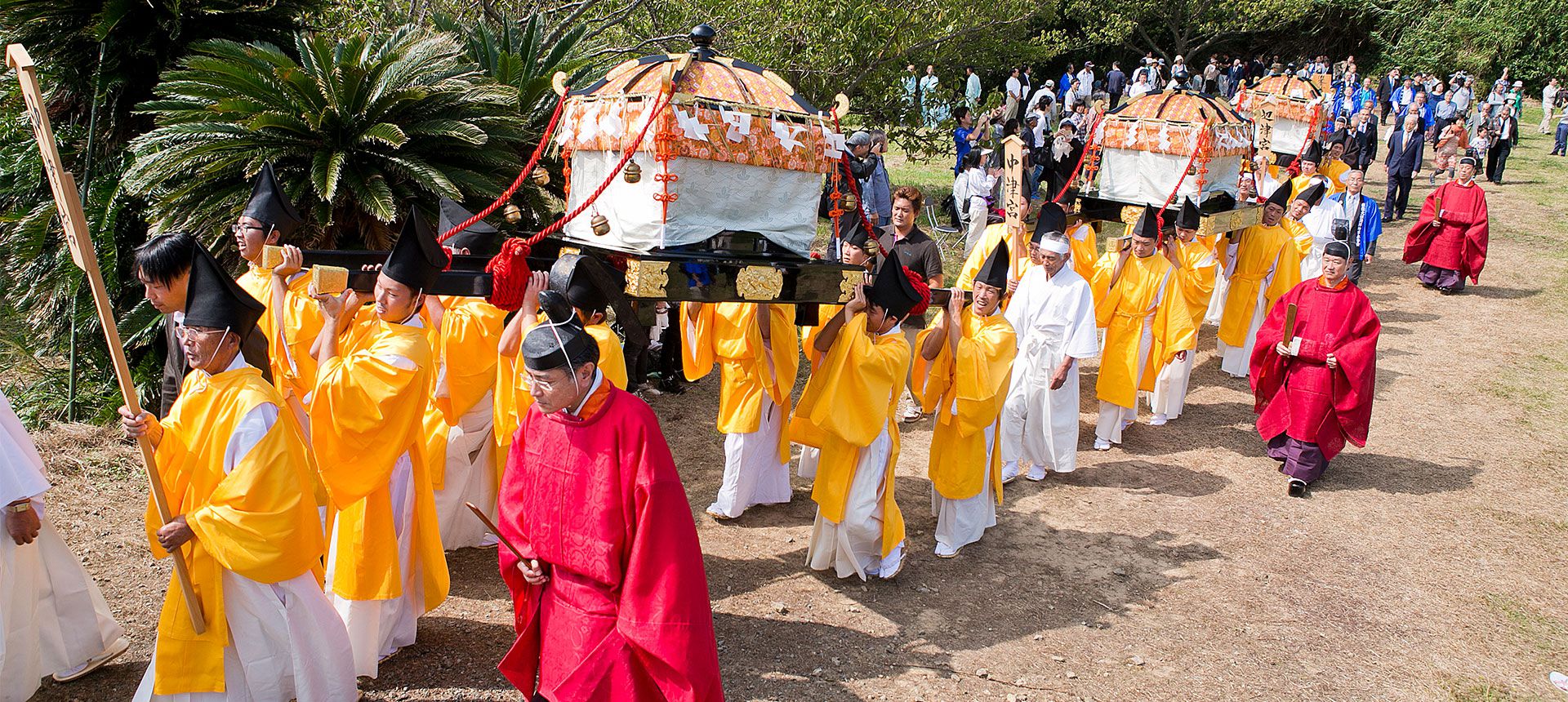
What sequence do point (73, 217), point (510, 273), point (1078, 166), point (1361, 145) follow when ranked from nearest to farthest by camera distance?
point (73, 217) → point (510, 273) → point (1078, 166) → point (1361, 145)

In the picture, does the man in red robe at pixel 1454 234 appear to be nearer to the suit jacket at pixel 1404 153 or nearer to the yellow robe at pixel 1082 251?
the suit jacket at pixel 1404 153

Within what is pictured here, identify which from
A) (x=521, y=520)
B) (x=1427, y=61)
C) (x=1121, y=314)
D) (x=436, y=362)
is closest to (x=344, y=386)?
(x=521, y=520)

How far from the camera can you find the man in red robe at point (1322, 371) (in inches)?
321

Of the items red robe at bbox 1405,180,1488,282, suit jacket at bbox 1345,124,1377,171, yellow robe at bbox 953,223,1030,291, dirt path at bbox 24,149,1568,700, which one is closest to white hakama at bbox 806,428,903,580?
dirt path at bbox 24,149,1568,700

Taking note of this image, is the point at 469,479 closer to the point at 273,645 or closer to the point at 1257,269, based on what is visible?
the point at 273,645

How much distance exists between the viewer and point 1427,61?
38.4 m

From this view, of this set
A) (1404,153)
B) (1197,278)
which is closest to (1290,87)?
(1404,153)

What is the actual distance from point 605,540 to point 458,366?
107 inches

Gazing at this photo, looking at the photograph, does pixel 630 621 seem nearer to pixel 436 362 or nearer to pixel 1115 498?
pixel 436 362

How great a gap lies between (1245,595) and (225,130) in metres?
7.41

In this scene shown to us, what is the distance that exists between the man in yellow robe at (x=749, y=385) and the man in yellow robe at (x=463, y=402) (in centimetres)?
160

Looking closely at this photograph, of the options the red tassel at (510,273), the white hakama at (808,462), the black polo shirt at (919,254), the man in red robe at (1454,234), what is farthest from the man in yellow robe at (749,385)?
the man in red robe at (1454,234)

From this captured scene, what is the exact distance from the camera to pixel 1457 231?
15.6 metres

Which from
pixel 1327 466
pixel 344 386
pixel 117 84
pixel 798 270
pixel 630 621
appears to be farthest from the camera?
pixel 1327 466
